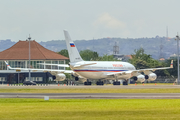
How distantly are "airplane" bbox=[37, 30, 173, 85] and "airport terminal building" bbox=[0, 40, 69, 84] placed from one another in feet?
101

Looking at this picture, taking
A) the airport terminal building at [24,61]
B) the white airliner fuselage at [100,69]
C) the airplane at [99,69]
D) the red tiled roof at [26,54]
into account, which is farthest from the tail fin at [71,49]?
the red tiled roof at [26,54]

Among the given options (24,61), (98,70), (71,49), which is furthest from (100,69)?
(24,61)

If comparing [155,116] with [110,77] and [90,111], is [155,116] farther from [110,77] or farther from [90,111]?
[110,77]

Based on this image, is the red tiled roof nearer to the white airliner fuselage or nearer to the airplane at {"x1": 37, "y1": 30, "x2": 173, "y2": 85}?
the airplane at {"x1": 37, "y1": 30, "x2": 173, "y2": 85}

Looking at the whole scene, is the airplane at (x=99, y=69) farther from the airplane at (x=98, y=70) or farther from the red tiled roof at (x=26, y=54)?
the red tiled roof at (x=26, y=54)

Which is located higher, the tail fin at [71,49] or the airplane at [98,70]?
the tail fin at [71,49]

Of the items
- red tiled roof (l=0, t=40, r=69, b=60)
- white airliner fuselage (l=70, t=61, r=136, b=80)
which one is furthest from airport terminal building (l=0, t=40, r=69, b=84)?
white airliner fuselage (l=70, t=61, r=136, b=80)

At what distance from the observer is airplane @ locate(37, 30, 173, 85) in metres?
79.1

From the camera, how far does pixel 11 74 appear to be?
113125 mm

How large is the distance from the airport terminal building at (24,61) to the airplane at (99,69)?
30715 millimetres

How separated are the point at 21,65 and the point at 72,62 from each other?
48.5 metres

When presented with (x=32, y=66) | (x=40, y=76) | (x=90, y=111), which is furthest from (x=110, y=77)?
(x=90, y=111)

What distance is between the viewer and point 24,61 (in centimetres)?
12412

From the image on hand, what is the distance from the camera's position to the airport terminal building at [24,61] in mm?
114369
